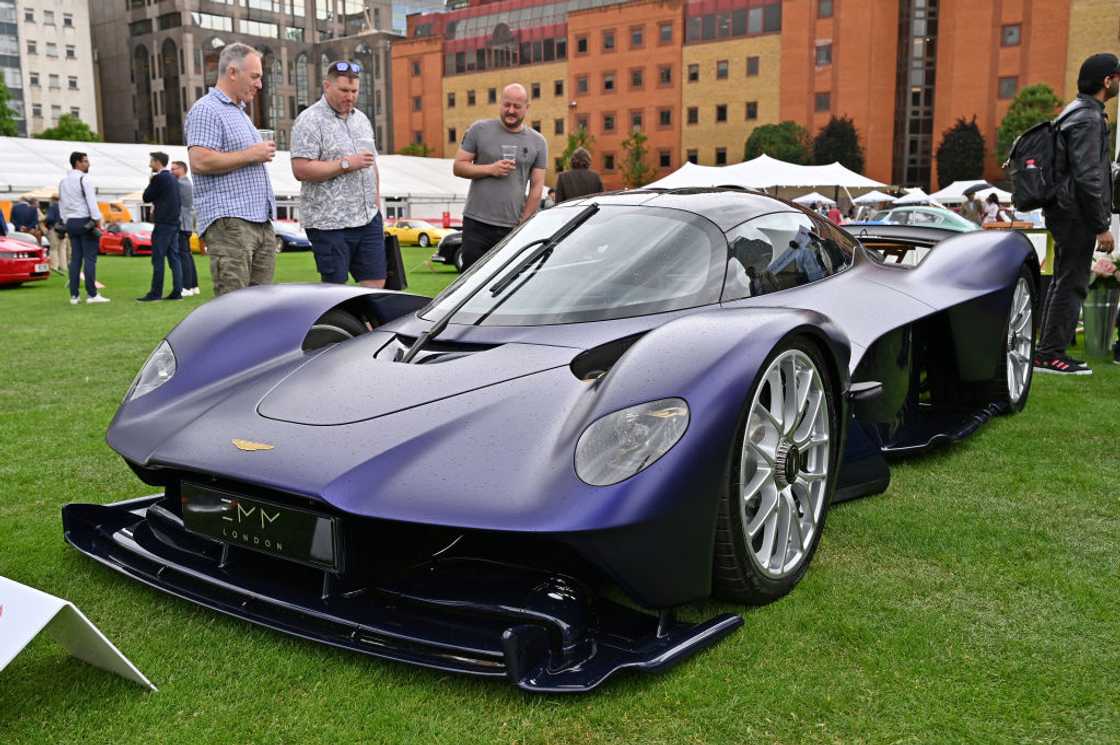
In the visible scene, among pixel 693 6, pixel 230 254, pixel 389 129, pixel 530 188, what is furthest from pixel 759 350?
pixel 389 129

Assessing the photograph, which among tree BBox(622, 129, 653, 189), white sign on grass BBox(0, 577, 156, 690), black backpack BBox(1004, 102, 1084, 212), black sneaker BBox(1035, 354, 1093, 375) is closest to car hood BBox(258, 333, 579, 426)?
white sign on grass BBox(0, 577, 156, 690)

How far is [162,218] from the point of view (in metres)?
12.5

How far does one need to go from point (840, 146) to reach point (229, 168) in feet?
200

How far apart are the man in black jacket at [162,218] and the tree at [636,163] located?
6263cm

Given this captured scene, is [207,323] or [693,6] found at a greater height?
[693,6]

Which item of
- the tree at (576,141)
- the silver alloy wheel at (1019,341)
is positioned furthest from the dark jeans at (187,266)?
the tree at (576,141)

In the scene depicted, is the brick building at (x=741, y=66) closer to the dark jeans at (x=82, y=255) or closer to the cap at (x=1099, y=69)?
the dark jeans at (x=82, y=255)

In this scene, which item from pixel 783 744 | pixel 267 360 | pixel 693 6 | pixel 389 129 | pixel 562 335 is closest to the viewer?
pixel 783 744

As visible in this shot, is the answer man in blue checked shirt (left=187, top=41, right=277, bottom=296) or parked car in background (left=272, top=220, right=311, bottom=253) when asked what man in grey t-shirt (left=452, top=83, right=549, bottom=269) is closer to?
man in blue checked shirt (left=187, top=41, right=277, bottom=296)

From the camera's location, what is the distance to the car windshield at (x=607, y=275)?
3.17 metres

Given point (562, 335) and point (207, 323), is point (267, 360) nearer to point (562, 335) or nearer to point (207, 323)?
point (207, 323)

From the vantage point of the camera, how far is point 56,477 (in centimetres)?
402

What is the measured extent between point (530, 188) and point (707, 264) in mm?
3529

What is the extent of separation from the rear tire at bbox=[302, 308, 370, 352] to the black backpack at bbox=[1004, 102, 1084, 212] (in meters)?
4.36
